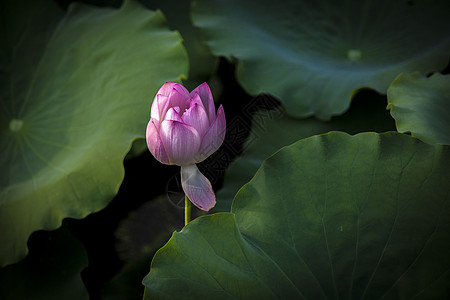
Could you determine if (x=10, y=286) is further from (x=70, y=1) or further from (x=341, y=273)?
(x=70, y=1)

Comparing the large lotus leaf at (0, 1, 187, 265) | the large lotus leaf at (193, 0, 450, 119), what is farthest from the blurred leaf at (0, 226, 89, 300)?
the large lotus leaf at (193, 0, 450, 119)

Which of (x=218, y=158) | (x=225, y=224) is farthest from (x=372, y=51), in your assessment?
(x=225, y=224)

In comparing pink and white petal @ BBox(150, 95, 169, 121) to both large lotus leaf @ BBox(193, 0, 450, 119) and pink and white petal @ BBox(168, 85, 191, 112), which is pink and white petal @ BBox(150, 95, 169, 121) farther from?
large lotus leaf @ BBox(193, 0, 450, 119)

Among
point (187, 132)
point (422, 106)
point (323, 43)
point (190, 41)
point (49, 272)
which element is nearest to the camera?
point (187, 132)

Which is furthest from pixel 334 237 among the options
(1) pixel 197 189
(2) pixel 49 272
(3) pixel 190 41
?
(3) pixel 190 41

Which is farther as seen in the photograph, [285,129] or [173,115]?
[285,129]

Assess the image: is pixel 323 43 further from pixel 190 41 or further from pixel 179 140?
pixel 179 140
